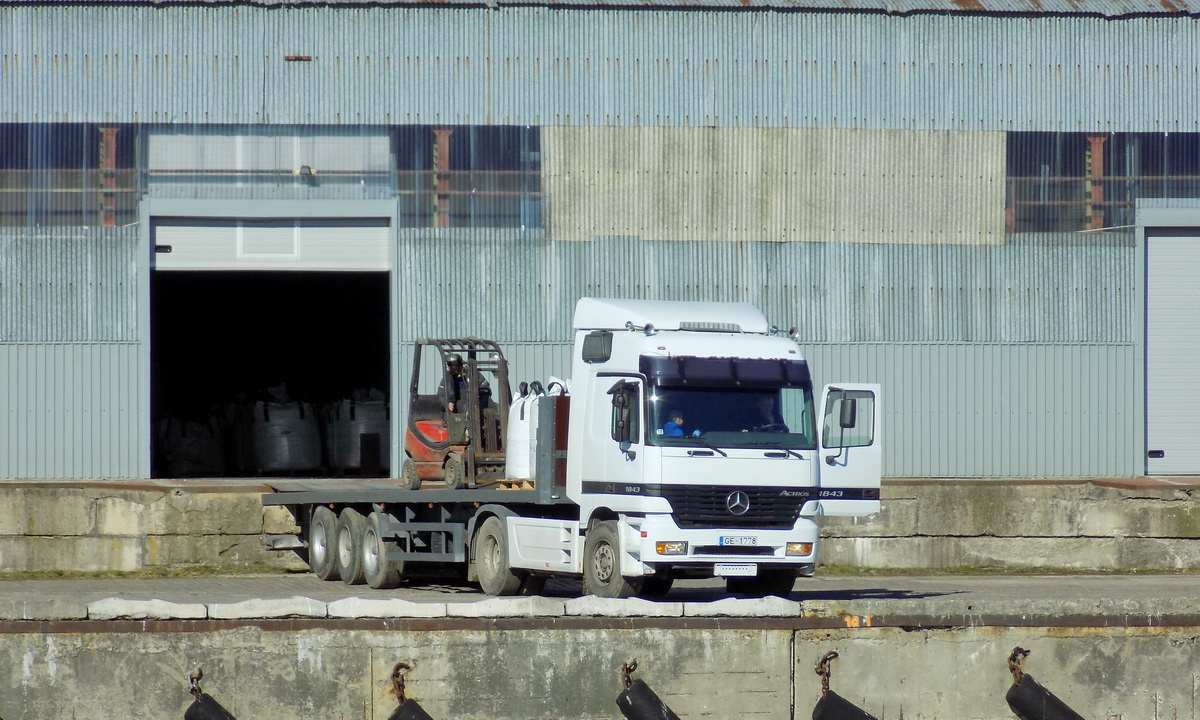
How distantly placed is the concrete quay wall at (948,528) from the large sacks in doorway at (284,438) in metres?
5.66

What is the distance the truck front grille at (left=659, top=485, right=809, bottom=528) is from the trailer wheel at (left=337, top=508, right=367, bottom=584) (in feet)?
20.9

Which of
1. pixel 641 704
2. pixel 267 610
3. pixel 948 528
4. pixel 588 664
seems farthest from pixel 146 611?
pixel 948 528

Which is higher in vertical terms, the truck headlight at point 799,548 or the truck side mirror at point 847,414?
the truck side mirror at point 847,414

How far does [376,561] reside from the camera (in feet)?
64.4

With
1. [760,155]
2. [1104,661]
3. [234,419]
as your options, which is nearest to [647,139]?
[760,155]

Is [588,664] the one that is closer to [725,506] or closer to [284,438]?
[725,506]

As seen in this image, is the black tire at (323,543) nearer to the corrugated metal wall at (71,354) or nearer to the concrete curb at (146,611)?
the corrugated metal wall at (71,354)

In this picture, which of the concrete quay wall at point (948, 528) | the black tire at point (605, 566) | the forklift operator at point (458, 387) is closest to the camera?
the black tire at point (605, 566)

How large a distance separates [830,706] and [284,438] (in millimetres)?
18849

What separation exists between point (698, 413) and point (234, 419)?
17419 mm

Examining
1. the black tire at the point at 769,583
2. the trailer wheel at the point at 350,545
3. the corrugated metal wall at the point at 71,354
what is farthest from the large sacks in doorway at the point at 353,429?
the black tire at the point at 769,583

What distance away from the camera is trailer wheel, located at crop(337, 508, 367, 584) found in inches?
795

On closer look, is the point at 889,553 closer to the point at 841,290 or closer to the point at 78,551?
the point at 841,290

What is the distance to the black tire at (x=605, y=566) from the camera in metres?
15.3
